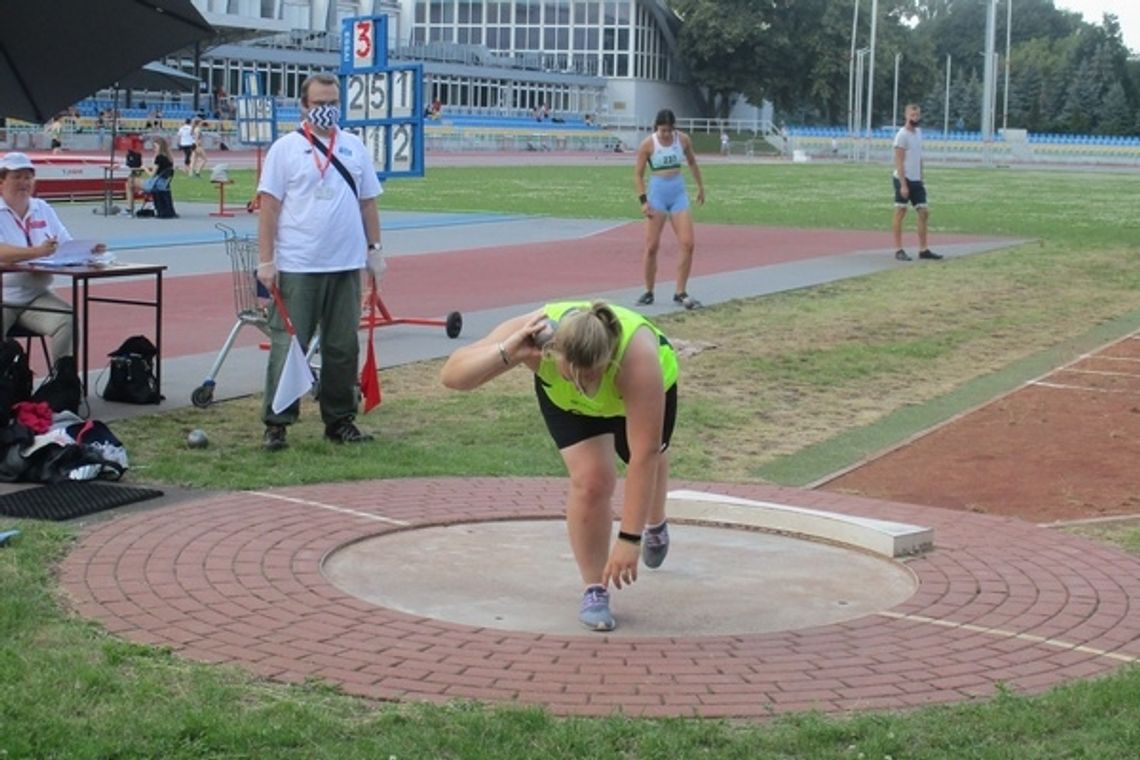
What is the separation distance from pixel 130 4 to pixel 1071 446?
6.36 metres

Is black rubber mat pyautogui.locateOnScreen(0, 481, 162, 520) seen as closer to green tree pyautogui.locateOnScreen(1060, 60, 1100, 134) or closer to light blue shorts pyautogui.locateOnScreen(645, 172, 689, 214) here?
light blue shorts pyautogui.locateOnScreen(645, 172, 689, 214)

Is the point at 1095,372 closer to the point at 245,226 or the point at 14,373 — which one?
the point at 14,373

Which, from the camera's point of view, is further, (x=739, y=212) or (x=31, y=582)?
(x=739, y=212)

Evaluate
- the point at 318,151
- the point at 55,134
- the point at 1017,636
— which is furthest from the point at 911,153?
the point at 55,134

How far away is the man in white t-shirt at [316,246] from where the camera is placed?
31.9 ft

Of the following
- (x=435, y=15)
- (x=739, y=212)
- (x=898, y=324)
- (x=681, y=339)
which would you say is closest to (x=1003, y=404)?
(x=681, y=339)

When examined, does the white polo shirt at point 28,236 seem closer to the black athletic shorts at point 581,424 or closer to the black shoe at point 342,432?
the black shoe at point 342,432

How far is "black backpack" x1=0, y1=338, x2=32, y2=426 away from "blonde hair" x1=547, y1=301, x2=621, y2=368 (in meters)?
4.65

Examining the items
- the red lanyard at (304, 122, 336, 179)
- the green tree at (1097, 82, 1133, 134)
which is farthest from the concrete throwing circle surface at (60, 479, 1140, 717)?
the green tree at (1097, 82, 1133, 134)

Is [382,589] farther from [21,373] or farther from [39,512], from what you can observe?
[21,373]

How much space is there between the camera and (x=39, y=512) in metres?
7.95

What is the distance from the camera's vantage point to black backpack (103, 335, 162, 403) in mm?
10961

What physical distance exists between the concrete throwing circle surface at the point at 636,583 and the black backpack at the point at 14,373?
9.07 ft

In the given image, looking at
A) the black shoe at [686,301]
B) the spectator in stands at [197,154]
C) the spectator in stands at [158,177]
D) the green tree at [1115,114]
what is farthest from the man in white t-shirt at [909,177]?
the green tree at [1115,114]
